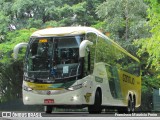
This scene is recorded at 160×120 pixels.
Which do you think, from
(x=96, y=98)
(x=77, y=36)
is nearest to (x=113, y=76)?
(x=96, y=98)

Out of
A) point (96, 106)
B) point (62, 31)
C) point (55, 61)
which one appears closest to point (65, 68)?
point (55, 61)

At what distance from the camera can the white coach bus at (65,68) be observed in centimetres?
464

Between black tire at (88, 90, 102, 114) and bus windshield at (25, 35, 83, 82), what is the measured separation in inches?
15.4

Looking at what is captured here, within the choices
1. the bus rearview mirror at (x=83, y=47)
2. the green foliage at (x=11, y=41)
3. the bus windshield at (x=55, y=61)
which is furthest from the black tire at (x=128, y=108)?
the green foliage at (x=11, y=41)

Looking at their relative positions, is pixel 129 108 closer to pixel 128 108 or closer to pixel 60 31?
pixel 128 108

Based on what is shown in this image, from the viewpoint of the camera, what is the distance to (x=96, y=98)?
15.9 feet

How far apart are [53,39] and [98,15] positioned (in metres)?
0.63

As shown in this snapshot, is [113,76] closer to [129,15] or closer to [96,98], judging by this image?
[96,98]

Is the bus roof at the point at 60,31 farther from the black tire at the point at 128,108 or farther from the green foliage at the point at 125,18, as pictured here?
the black tire at the point at 128,108

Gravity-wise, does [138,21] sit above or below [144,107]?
above

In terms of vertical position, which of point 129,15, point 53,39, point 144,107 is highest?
point 129,15

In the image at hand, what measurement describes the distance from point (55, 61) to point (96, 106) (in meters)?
0.71

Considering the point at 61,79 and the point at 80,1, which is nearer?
the point at 61,79

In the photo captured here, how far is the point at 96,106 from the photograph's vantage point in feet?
15.9
